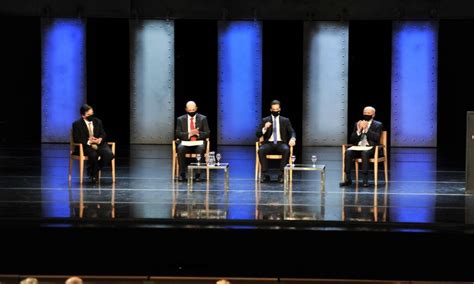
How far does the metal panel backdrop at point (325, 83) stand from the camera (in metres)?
16.1

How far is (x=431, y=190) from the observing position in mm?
9773

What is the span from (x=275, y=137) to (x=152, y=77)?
6212 millimetres

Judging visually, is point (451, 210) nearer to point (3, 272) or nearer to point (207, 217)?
point (207, 217)

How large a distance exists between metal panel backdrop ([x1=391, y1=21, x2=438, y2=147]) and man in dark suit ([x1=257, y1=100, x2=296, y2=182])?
19.8ft

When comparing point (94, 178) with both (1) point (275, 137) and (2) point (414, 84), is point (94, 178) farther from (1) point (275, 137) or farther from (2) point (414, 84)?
(2) point (414, 84)

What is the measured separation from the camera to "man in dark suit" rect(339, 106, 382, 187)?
10086mm

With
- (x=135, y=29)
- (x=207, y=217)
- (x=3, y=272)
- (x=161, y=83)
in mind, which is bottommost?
(x=3, y=272)

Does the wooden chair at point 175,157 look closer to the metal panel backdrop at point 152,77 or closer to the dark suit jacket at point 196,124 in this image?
the dark suit jacket at point 196,124

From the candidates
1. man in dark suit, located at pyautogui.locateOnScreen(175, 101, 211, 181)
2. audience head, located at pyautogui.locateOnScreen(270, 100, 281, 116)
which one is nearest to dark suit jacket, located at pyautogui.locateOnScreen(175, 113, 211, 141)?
man in dark suit, located at pyautogui.locateOnScreen(175, 101, 211, 181)

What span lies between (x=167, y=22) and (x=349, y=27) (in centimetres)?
356

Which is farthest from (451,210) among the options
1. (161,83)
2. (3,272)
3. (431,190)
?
(161,83)

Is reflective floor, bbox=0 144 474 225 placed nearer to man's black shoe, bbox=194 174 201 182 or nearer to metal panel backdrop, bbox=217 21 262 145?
man's black shoe, bbox=194 174 201 182

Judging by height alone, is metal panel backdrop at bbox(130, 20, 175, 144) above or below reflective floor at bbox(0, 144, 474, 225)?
above

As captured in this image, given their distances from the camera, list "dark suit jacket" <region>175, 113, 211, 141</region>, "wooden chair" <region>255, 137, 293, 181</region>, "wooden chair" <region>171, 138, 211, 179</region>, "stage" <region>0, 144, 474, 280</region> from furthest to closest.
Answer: "dark suit jacket" <region>175, 113, 211, 141</region> → "wooden chair" <region>171, 138, 211, 179</region> → "wooden chair" <region>255, 137, 293, 181</region> → "stage" <region>0, 144, 474, 280</region>
